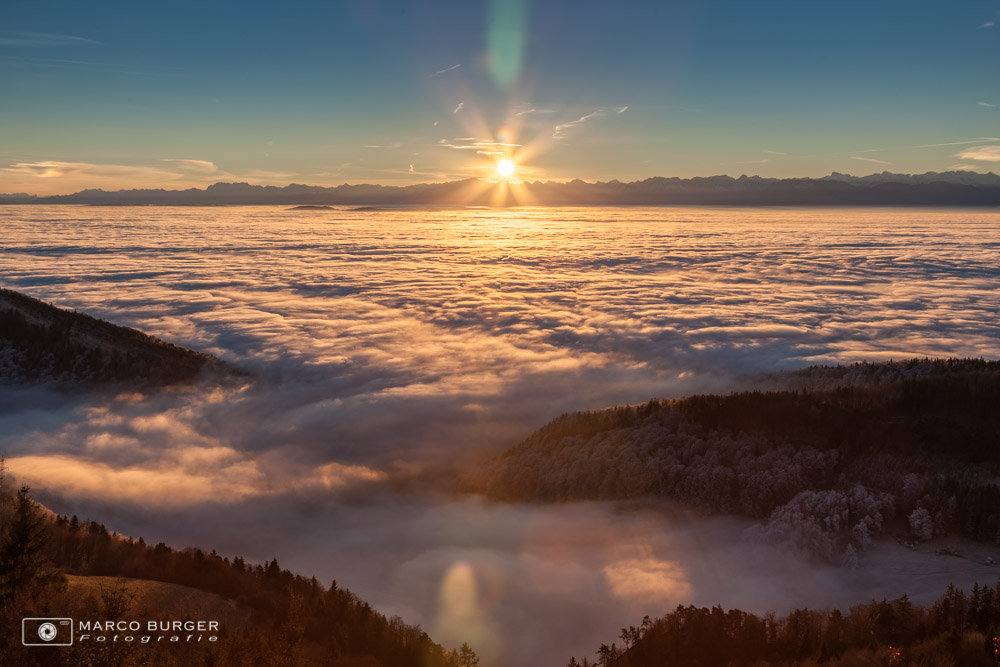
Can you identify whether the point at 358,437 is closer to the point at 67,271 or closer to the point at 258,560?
the point at 258,560

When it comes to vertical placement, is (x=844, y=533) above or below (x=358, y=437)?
above

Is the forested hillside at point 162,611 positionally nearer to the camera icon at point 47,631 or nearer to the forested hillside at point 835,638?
the camera icon at point 47,631

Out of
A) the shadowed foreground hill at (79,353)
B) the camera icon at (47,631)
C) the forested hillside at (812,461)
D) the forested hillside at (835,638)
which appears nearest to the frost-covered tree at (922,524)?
the forested hillside at (812,461)

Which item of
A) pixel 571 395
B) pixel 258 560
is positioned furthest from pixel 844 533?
pixel 571 395

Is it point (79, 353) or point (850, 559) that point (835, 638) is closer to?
point (850, 559)

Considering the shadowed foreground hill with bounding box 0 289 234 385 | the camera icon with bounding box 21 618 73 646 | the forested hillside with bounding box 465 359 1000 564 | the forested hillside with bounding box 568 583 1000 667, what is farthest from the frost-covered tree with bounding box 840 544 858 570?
the shadowed foreground hill with bounding box 0 289 234 385

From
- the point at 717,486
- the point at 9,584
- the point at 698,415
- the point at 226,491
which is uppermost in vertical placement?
the point at 9,584
